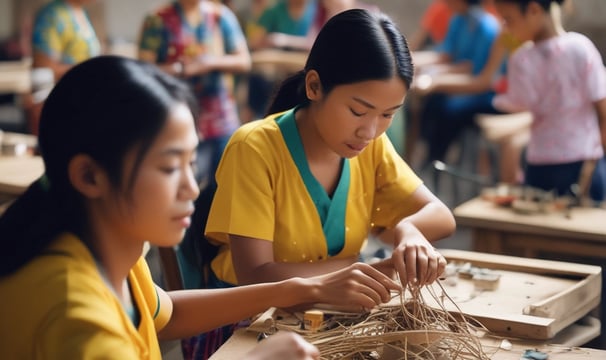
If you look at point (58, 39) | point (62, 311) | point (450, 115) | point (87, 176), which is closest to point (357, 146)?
point (87, 176)

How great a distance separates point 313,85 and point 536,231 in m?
1.14

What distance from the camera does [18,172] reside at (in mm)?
3570

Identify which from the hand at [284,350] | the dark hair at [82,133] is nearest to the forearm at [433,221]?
the hand at [284,350]

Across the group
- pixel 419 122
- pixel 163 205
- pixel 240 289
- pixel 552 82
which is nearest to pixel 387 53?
pixel 240 289

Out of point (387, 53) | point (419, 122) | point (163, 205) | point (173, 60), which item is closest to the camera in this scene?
point (163, 205)

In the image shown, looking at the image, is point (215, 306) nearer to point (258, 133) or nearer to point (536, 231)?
point (258, 133)

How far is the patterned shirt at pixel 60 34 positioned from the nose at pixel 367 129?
8.97 feet

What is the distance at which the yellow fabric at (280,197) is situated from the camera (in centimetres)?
213

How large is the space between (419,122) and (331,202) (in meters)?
4.13

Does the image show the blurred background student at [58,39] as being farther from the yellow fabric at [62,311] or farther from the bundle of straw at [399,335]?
the yellow fabric at [62,311]

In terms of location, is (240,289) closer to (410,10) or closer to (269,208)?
(269,208)

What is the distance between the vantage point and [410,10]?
8477mm

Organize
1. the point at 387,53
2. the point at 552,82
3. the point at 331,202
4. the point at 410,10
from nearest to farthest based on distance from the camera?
the point at 387,53 < the point at 331,202 < the point at 552,82 < the point at 410,10

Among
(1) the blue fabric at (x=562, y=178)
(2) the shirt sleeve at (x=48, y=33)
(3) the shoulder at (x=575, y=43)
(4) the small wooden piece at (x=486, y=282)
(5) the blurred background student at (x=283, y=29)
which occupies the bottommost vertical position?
(5) the blurred background student at (x=283, y=29)
